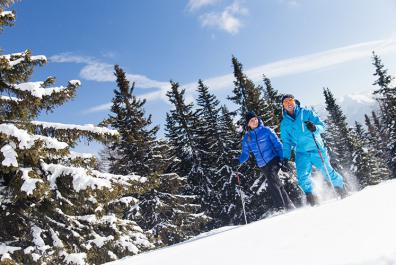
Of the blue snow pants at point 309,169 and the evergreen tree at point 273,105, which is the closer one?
the blue snow pants at point 309,169

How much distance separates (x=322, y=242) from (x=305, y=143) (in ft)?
17.8

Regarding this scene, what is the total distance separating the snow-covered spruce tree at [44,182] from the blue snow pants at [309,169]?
3816 mm

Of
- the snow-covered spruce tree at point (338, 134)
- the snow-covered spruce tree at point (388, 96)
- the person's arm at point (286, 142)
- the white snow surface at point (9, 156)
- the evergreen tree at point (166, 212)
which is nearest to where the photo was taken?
the white snow surface at point (9, 156)

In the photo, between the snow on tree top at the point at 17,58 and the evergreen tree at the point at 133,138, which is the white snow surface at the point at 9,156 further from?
the evergreen tree at the point at 133,138

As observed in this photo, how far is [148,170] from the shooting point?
25125 millimetres

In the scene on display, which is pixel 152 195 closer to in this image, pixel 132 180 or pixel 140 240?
pixel 140 240

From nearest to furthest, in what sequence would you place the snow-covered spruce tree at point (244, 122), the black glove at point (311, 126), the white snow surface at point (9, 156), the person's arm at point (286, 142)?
1. the white snow surface at point (9, 156)
2. the black glove at point (311, 126)
3. the person's arm at point (286, 142)
4. the snow-covered spruce tree at point (244, 122)

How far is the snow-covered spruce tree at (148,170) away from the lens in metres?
24.6

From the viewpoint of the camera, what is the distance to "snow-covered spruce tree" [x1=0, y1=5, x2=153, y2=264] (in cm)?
752

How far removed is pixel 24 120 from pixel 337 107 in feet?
170

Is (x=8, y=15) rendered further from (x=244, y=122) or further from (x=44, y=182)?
(x=244, y=122)

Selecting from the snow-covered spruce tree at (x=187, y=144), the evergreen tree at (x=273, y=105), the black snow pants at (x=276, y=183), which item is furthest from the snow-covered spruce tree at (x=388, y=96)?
the black snow pants at (x=276, y=183)

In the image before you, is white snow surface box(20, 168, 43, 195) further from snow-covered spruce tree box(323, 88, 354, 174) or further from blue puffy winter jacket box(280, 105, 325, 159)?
snow-covered spruce tree box(323, 88, 354, 174)

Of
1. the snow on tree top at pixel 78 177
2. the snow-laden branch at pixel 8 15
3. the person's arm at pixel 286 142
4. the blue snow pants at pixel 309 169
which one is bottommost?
the blue snow pants at pixel 309 169
